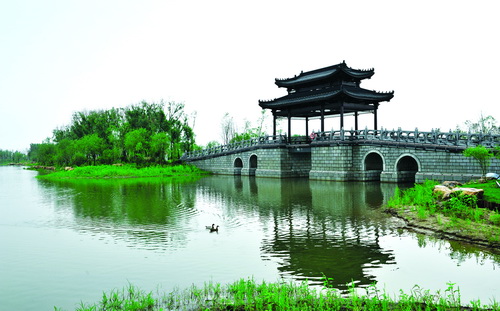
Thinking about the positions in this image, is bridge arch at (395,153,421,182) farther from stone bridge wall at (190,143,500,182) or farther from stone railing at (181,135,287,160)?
stone railing at (181,135,287,160)

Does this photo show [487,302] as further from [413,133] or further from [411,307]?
[413,133]

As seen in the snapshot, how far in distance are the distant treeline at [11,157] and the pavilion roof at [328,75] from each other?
10124cm

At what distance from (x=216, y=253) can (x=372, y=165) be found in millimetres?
22135

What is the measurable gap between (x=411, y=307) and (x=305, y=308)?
1560mm

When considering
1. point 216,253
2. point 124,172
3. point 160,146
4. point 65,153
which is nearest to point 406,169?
point 216,253

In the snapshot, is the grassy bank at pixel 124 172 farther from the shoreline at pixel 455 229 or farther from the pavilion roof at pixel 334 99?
the shoreline at pixel 455 229

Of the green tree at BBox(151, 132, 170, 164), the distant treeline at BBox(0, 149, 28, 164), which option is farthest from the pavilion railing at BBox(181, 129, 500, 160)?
the distant treeline at BBox(0, 149, 28, 164)

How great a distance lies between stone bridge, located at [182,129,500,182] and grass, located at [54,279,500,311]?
1765 cm

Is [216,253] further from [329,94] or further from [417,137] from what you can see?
[329,94]

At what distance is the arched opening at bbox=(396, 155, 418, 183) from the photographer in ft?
84.1

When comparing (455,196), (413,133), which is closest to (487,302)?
(455,196)

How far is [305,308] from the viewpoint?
556 centimetres

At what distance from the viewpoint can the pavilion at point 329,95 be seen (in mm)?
29283

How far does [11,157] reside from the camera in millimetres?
116750
